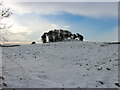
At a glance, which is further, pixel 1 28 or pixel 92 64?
pixel 92 64

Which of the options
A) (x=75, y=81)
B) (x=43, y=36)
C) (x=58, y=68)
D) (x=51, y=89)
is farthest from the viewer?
(x=43, y=36)

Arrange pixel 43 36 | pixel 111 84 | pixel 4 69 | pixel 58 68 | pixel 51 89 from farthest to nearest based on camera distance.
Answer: pixel 43 36 → pixel 58 68 → pixel 4 69 → pixel 111 84 → pixel 51 89

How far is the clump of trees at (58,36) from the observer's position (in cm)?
5453

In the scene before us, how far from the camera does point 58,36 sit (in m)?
56.6

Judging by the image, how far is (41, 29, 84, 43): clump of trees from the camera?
5453cm

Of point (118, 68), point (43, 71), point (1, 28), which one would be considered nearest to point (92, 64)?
point (118, 68)

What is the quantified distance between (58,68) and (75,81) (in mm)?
3825

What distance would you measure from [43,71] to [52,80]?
7.79ft

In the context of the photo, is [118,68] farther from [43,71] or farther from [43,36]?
[43,36]

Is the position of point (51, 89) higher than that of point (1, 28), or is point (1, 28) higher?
point (1, 28)

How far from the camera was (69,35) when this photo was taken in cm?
5688

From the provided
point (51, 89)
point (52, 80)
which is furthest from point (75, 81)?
point (51, 89)

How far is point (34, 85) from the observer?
11047 mm

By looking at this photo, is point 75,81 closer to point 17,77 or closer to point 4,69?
point 17,77
